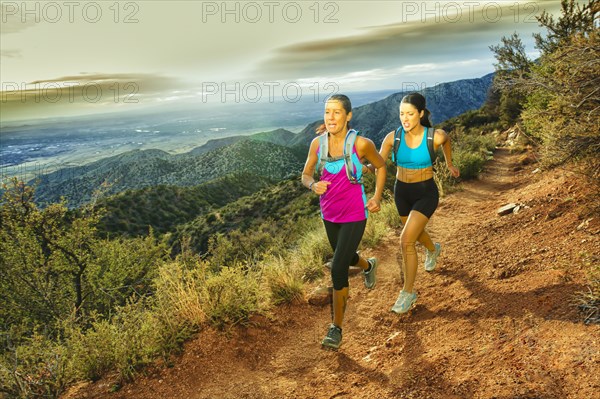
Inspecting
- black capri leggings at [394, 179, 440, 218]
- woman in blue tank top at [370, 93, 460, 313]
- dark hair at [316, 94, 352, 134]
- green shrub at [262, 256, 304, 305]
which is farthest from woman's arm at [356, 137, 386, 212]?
green shrub at [262, 256, 304, 305]

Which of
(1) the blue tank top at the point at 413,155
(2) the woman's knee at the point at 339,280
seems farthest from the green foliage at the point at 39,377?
(1) the blue tank top at the point at 413,155

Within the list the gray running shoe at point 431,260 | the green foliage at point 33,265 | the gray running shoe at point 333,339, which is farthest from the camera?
the green foliage at point 33,265

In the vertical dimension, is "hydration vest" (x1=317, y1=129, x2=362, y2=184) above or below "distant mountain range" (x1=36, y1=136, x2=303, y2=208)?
above

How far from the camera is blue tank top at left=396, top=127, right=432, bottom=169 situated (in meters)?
4.11

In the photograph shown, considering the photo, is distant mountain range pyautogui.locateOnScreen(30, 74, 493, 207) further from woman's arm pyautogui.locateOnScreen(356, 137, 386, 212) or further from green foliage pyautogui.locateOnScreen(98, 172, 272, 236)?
woman's arm pyautogui.locateOnScreen(356, 137, 386, 212)

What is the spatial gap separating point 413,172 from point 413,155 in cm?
18

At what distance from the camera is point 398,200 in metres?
4.44

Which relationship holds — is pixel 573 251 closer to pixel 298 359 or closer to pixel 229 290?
pixel 298 359

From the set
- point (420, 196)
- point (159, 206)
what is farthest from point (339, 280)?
point (159, 206)

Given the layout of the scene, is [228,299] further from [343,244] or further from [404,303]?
[404,303]

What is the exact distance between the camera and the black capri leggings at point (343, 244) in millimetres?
3555

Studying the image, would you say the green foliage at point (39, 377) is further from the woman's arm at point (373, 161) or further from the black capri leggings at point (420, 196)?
the black capri leggings at point (420, 196)

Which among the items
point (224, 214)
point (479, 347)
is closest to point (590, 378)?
point (479, 347)

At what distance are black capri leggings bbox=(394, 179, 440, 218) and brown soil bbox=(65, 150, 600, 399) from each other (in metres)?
1.06
